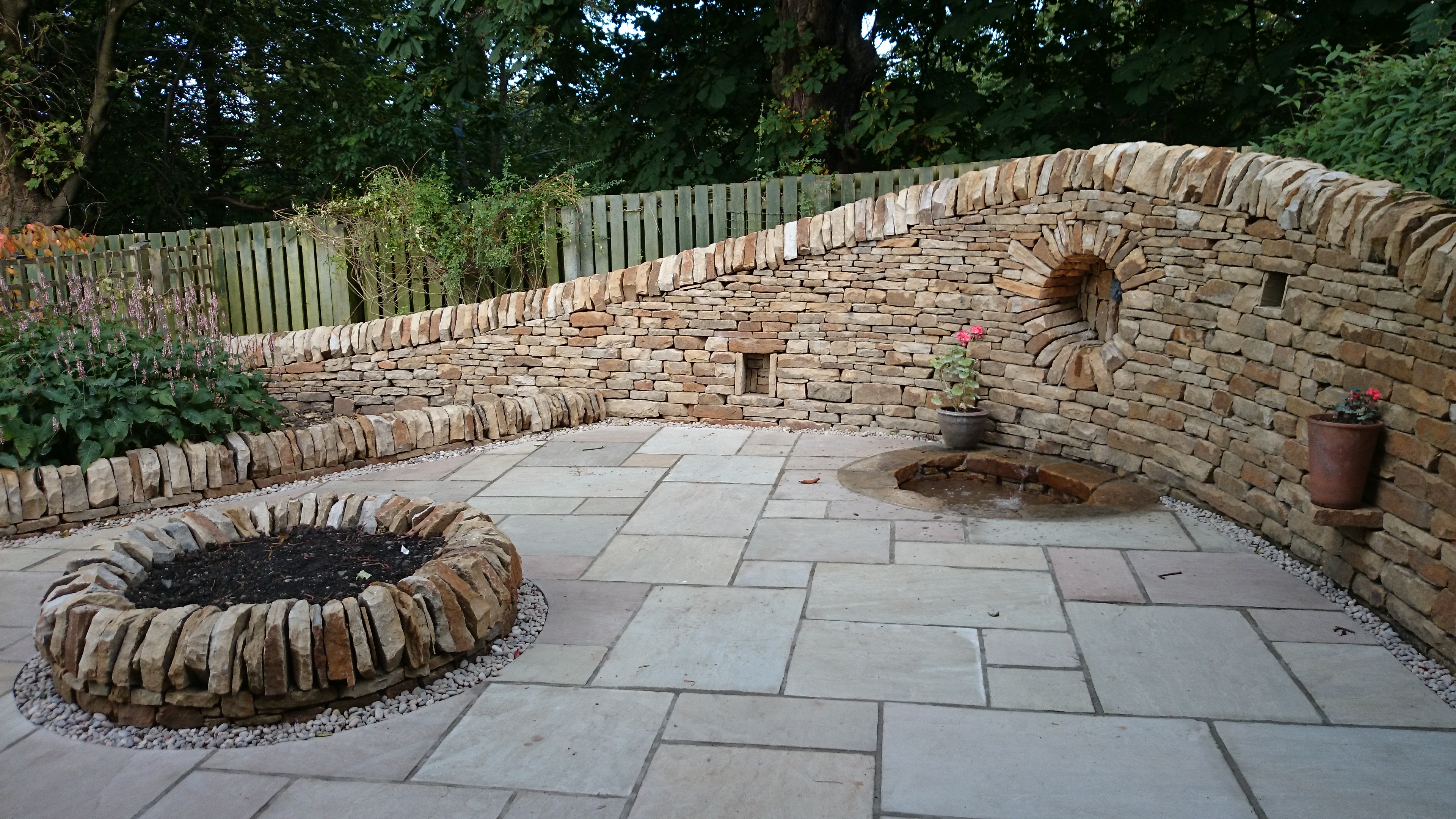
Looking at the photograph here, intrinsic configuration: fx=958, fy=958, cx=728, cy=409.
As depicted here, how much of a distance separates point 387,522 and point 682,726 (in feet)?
5.69

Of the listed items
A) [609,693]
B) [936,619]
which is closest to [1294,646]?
[936,619]

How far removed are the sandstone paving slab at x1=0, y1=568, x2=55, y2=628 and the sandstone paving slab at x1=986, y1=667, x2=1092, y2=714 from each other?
3.68 metres

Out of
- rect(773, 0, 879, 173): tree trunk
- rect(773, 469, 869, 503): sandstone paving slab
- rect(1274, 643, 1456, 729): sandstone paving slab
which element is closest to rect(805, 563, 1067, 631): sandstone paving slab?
rect(1274, 643, 1456, 729): sandstone paving slab

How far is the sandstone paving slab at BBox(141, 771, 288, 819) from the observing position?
2574mm

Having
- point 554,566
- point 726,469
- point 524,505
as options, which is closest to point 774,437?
point 726,469

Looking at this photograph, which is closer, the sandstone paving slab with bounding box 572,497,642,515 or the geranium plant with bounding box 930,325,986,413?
the sandstone paving slab with bounding box 572,497,642,515

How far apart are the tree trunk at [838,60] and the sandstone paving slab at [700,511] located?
14.8ft

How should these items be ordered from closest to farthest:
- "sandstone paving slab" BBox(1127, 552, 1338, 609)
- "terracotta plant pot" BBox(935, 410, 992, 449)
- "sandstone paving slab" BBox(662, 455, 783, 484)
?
"sandstone paving slab" BBox(1127, 552, 1338, 609) < "sandstone paving slab" BBox(662, 455, 783, 484) < "terracotta plant pot" BBox(935, 410, 992, 449)

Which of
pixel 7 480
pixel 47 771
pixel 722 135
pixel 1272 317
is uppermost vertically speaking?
pixel 722 135

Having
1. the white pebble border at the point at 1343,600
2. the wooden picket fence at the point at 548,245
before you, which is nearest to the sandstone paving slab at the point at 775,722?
the white pebble border at the point at 1343,600

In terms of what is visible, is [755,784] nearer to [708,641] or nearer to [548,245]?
[708,641]

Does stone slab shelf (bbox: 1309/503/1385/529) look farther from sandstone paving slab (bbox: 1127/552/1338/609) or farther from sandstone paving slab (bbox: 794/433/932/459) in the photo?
sandstone paving slab (bbox: 794/433/932/459)

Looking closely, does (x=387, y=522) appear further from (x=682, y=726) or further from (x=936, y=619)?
(x=936, y=619)

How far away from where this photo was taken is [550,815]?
2549 millimetres
